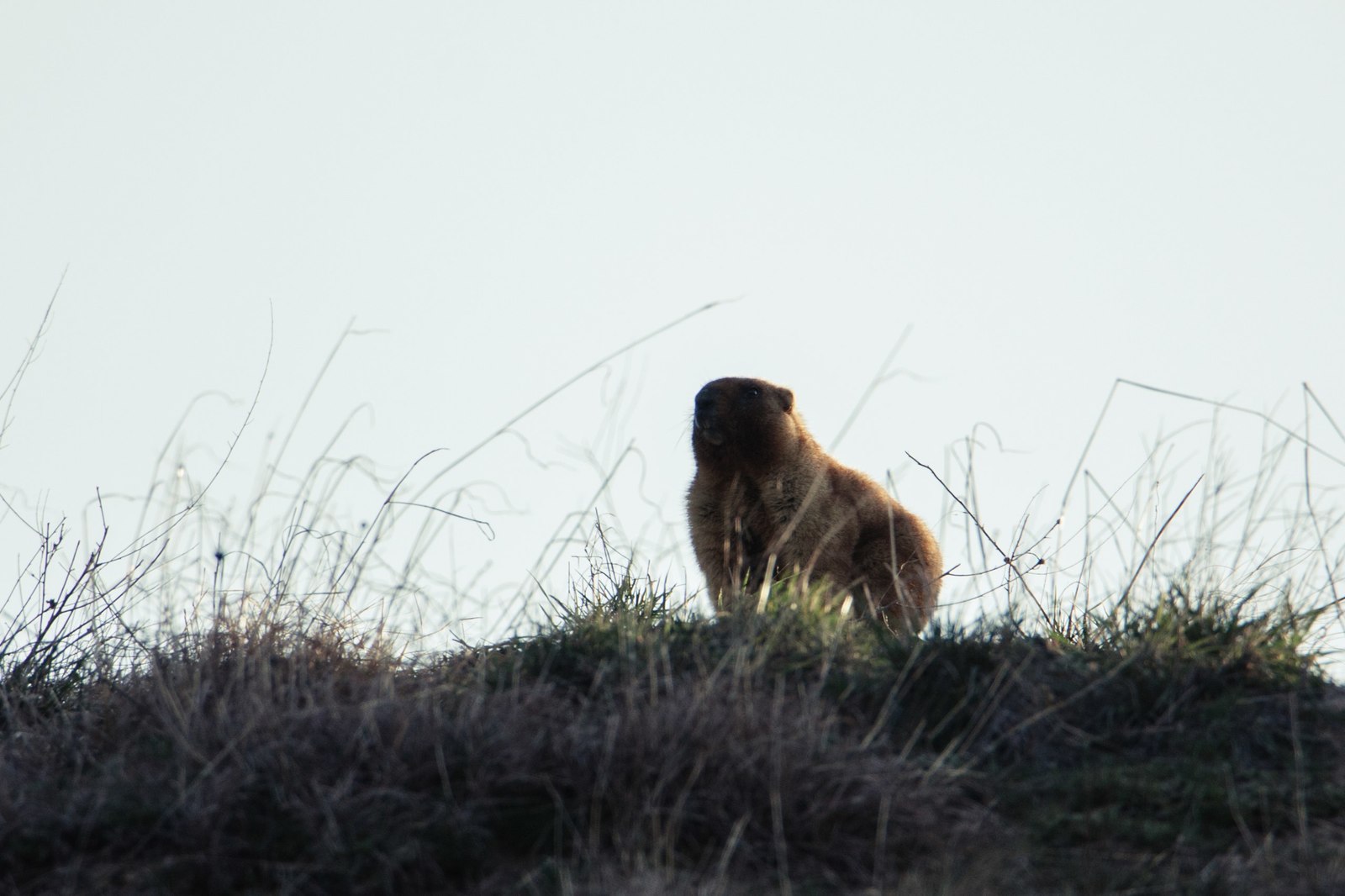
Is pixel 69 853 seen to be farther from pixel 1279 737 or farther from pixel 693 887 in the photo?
pixel 1279 737

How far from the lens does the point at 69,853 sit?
3463mm

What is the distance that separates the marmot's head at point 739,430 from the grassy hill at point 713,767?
2.97 meters

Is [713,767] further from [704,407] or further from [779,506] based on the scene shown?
[704,407]

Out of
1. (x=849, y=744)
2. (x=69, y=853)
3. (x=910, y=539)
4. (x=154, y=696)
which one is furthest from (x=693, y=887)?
(x=910, y=539)

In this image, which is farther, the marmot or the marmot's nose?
the marmot's nose

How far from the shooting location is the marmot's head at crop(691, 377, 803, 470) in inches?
303

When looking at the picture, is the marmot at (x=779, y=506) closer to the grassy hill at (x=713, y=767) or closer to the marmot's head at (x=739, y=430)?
the marmot's head at (x=739, y=430)

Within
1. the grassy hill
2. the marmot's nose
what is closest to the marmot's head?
the marmot's nose

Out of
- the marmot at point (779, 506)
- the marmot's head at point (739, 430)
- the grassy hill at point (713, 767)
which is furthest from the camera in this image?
the marmot's head at point (739, 430)

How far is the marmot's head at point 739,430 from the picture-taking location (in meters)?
7.69

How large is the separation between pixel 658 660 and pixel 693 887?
128cm

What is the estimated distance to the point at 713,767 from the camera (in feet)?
11.8

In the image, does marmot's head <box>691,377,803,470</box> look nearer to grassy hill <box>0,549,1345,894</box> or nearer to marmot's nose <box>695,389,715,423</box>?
marmot's nose <box>695,389,715,423</box>

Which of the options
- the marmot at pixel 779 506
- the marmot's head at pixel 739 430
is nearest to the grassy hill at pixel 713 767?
the marmot at pixel 779 506
